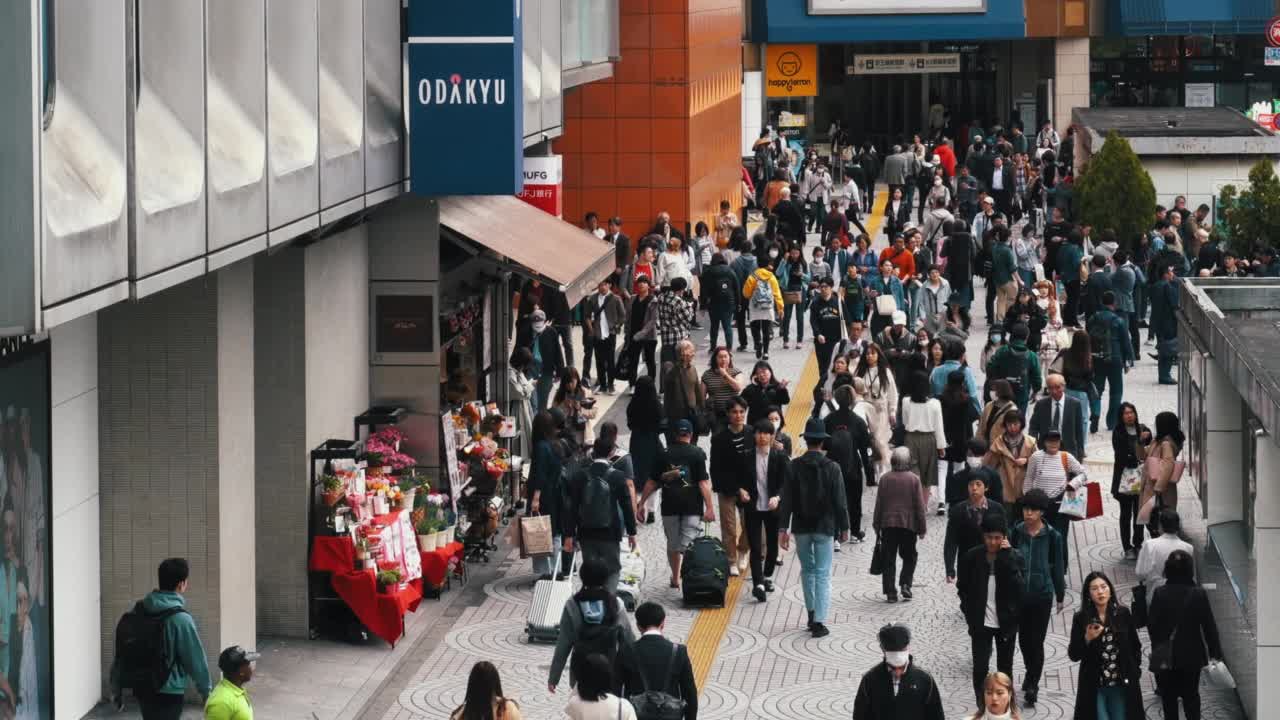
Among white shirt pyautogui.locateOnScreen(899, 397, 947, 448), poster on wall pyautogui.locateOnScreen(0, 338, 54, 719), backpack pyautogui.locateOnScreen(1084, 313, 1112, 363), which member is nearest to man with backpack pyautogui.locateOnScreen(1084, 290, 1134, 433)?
backpack pyautogui.locateOnScreen(1084, 313, 1112, 363)

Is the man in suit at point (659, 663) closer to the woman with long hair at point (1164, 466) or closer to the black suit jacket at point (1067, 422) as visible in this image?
the woman with long hair at point (1164, 466)

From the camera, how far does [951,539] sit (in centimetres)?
1574

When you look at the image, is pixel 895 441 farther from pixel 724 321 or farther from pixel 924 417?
pixel 724 321

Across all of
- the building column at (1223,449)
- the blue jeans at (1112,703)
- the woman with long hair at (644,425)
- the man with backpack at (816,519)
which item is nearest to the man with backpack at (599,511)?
the man with backpack at (816,519)

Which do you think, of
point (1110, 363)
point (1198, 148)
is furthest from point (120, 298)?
point (1198, 148)

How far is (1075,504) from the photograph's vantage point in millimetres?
16891

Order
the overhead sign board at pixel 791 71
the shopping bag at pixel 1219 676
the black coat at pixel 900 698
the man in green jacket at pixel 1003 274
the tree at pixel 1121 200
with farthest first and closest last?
the overhead sign board at pixel 791 71
the tree at pixel 1121 200
the man in green jacket at pixel 1003 274
the shopping bag at pixel 1219 676
the black coat at pixel 900 698

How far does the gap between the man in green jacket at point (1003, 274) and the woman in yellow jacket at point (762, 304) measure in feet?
10.3

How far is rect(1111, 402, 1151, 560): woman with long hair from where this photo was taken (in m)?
18.1

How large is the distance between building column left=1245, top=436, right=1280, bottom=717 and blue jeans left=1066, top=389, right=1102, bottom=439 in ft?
21.0

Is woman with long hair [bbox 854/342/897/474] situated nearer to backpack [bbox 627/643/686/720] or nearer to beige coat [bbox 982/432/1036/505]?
beige coat [bbox 982/432/1036/505]

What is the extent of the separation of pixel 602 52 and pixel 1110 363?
902 cm

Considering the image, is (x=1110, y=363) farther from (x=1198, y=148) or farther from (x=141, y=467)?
(x=1198, y=148)

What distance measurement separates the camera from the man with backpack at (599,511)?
54.0 ft
